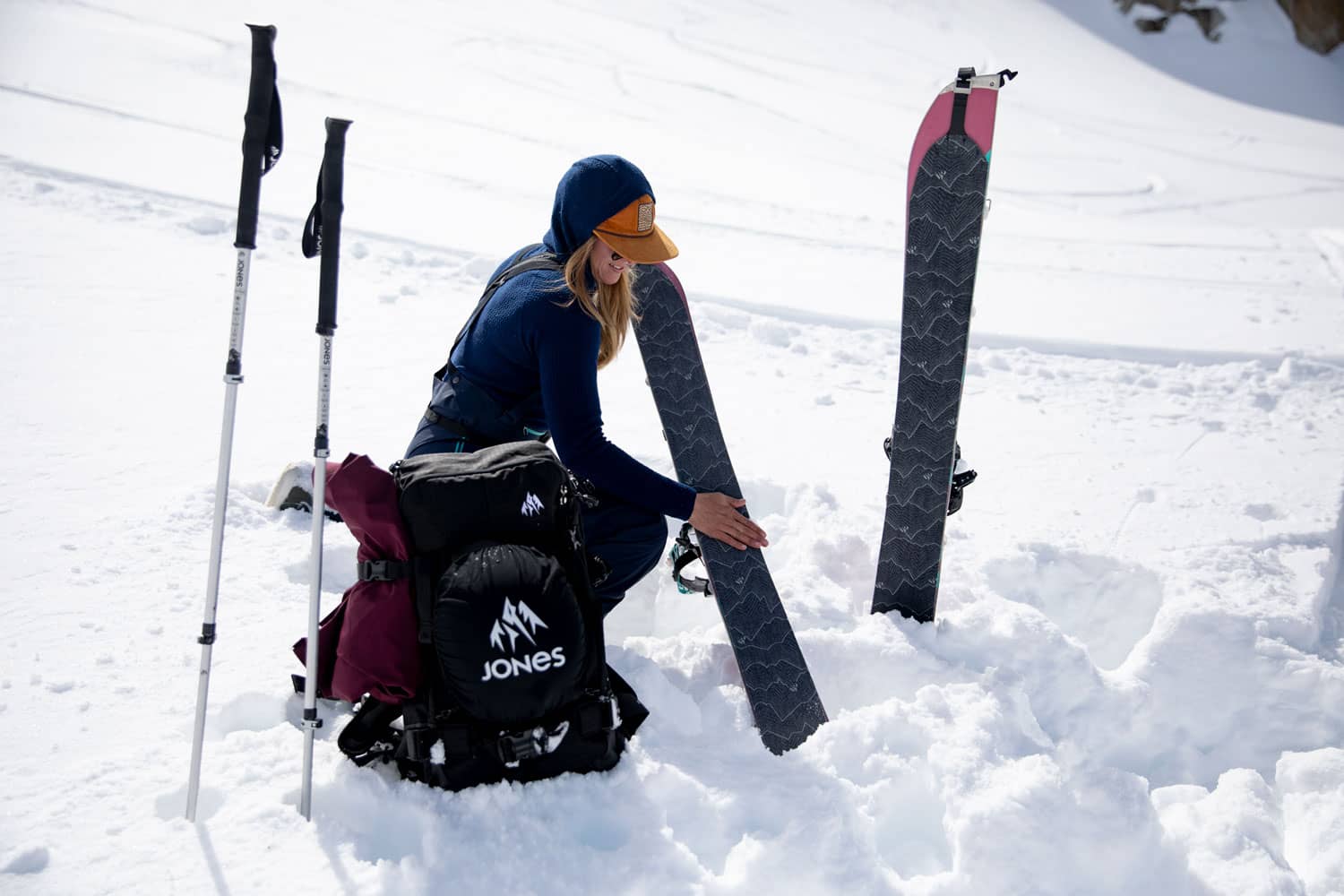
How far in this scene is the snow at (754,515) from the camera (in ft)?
6.63

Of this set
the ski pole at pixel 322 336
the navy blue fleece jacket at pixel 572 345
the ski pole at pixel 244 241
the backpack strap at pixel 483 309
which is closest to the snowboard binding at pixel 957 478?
the navy blue fleece jacket at pixel 572 345

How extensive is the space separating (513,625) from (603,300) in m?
0.85

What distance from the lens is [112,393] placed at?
12.7ft

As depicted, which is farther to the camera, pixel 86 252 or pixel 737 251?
pixel 737 251

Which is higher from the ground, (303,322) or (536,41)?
(536,41)

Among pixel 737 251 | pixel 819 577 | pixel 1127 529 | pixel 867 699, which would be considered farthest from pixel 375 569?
pixel 737 251

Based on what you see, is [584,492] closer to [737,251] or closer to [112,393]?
[112,393]

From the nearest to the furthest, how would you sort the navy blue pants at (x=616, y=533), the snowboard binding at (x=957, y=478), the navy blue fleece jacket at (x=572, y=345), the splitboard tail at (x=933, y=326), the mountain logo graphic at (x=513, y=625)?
the mountain logo graphic at (x=513, y=625) → the navy blue fleece jacket at (x=572, y=345) → the navy blue pants at (x=616, y=533) → the splitboard tail at (x=933, y=326) → the snowboard binding at (x=957, y=478)

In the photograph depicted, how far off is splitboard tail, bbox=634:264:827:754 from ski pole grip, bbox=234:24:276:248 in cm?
132

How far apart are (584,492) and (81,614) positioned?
1.28 m

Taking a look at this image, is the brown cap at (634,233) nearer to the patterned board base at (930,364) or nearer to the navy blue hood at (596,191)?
the navy blue hood at (596,191)

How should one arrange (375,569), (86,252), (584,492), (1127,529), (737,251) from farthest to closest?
(737,251) → (86,252) → (1127,529) → (584,492) → (375,569)

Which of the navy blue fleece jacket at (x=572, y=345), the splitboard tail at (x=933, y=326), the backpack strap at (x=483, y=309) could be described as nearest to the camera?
the navy blue fleece jacket at (x=572, y=345)

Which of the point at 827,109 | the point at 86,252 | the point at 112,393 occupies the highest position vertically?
the point at 827,109
